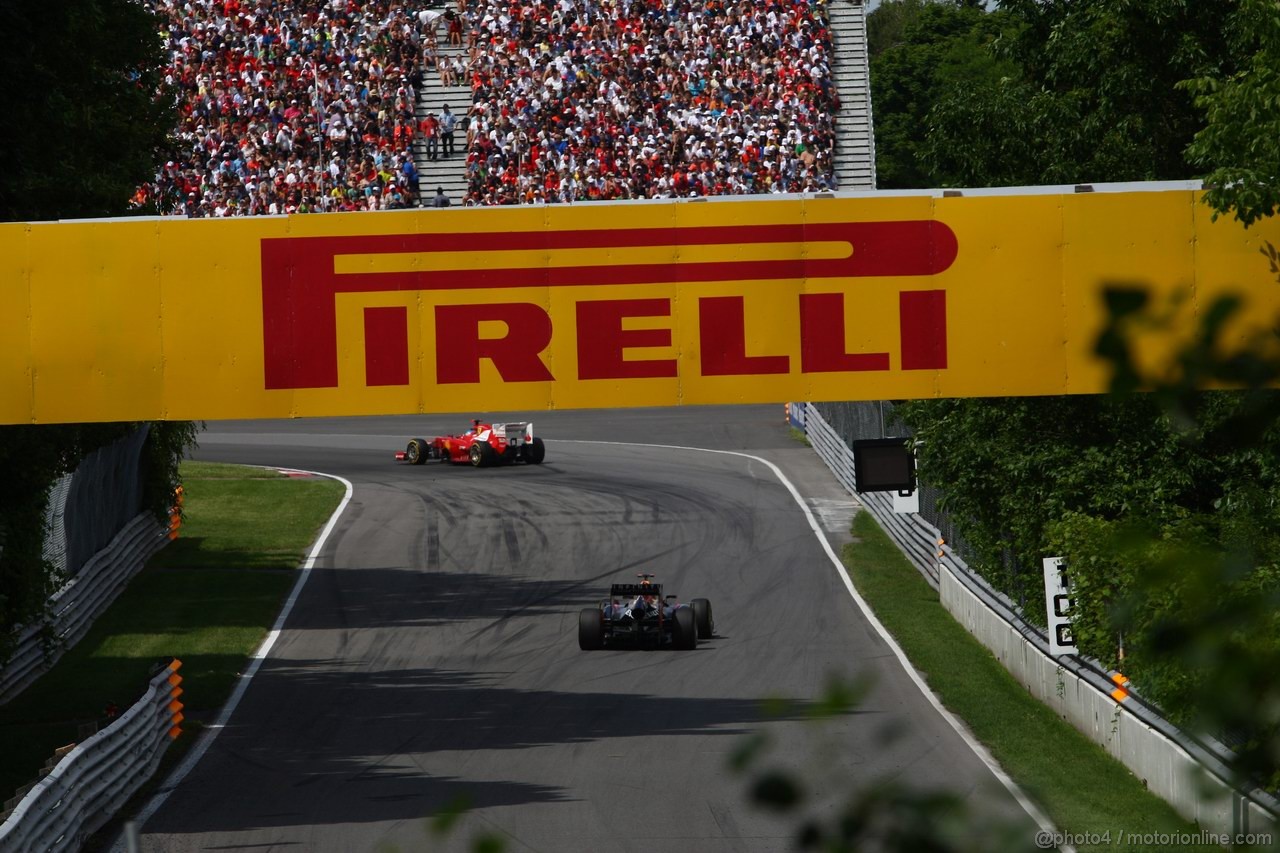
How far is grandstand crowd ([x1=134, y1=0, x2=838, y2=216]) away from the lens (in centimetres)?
4844

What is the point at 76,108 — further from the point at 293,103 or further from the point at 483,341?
the point at 293,103

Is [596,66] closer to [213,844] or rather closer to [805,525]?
[805,525]

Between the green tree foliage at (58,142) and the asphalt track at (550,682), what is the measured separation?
145 inches

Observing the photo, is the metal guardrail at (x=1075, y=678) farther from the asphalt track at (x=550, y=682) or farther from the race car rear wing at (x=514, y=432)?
the race car rear wing at (x=514, y=432)

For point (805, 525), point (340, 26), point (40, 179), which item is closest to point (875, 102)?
point (340, 26)

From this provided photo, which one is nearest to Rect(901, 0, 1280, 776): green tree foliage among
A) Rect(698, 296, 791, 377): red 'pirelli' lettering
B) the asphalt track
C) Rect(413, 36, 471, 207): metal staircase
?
the asphalt track

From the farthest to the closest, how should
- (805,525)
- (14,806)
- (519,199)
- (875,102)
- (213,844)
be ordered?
(875,102) < (519,199) < (805,525) < (213,844) < (14,806)

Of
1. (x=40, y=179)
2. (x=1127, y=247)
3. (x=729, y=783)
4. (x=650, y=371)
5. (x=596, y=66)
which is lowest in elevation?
(x=729, y=783)

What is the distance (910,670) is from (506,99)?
32633 mm

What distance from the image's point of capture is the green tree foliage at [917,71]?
70000 millimetres

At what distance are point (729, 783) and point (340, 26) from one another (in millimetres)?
41220

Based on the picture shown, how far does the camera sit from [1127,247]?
15.1m

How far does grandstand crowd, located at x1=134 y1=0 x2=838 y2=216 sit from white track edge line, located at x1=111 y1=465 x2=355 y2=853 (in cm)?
1467

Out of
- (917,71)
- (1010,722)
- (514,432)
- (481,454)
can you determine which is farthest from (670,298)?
(917,71)
